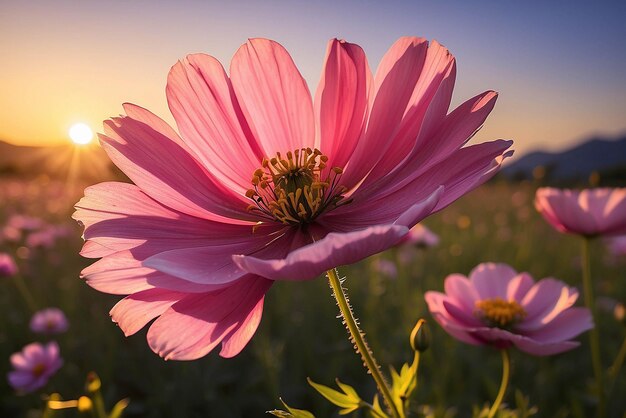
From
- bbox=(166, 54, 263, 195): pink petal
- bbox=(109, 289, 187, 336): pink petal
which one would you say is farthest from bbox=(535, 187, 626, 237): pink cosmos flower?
bbox=(109, 289, 187, 336): pink petal

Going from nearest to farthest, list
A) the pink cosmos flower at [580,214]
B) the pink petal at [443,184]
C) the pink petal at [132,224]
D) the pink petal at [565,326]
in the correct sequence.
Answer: the pink petal at [443,184] → the pink petal at [132,224] → the pink petal at [565,326] → the pink cosmos flower at [580,214]

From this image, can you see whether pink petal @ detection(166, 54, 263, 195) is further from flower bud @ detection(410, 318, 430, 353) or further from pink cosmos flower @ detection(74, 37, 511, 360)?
flower bud @ detection(410, 318, 430, 353)

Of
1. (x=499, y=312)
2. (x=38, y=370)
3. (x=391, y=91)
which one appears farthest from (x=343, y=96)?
(x=38, y=370)

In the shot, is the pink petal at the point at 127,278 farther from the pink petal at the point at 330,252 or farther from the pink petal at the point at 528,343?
the pink petal at the point at 528,343

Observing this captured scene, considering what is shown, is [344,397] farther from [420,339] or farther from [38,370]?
[38,370]

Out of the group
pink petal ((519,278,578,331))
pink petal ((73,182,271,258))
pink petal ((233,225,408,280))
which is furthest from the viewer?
pink petal ((519,278,578,331))

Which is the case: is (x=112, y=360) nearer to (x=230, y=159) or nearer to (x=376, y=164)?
(x=230, y=159)

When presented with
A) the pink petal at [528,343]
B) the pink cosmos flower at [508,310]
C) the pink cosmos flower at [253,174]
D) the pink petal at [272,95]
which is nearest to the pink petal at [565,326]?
the pink cosmos flower at [508,310]

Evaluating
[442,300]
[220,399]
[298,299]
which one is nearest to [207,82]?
[442,300]
